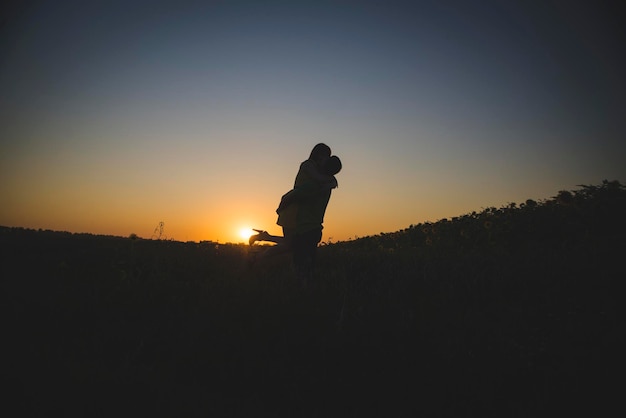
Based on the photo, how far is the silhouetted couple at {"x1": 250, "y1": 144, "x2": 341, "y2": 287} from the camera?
433 centimetres

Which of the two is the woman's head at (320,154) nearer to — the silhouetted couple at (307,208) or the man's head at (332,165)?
the silhouetted couple at (307,208)

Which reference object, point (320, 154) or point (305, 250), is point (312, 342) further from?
point (320, 154)

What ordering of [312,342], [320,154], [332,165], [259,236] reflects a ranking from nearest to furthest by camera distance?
[312,342]
[332,165]
[320,154]
[259,236]

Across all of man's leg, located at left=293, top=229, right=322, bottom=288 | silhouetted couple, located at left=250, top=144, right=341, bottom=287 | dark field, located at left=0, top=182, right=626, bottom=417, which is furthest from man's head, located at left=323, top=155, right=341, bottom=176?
dark field, located at left=0, top=182, right=626, bottom=417

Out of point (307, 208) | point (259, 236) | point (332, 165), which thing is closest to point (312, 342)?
point (307, 208)

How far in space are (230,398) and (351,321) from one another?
→ 125 cm

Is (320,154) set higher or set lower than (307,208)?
higher

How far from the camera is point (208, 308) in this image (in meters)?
3.31

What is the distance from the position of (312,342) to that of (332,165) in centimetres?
232

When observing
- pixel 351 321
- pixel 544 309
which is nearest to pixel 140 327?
pixel 351 321

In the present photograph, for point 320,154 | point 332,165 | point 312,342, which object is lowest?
point 312,342

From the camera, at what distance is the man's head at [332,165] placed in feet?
14.3

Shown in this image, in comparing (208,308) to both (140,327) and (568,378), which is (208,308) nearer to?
(140,327)

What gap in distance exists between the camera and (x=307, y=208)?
445 centimetres
